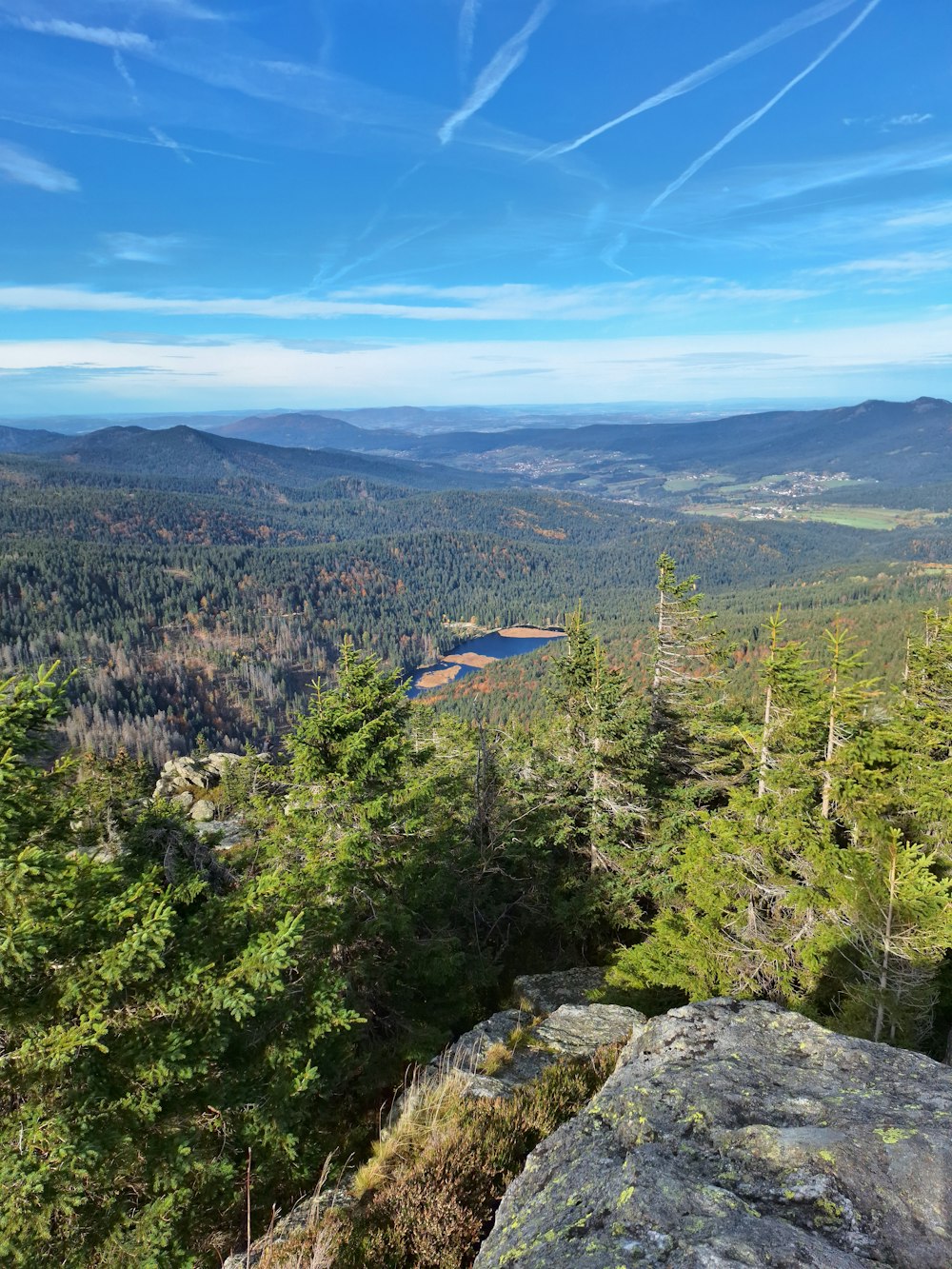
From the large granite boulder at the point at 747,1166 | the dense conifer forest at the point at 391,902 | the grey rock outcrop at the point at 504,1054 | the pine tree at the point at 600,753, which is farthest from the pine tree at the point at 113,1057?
the pine tree at the point at 600,753

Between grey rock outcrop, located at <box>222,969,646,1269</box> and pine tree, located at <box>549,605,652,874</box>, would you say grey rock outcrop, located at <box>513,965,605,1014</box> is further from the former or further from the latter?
pine tree, located at <box>549,605,652,874</box>

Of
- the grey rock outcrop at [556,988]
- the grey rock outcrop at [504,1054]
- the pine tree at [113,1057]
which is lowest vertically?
the grey rock outcrop at [556,988]

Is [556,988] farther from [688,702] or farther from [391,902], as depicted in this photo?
[688,702]

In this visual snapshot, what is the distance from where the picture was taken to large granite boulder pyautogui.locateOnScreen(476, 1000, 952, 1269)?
461cm

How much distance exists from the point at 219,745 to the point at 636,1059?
205 m

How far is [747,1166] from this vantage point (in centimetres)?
554

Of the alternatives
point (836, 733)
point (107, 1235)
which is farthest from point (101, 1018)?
point (836, 733)

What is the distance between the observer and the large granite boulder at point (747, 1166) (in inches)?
181

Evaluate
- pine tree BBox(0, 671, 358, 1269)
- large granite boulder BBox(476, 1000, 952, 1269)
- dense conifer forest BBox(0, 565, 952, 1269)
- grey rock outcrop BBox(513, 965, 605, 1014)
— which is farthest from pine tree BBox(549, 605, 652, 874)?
pine tree BBox(0, 671, 358, 1269)

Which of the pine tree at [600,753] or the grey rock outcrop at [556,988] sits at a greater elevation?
the pine tree at [600,753]

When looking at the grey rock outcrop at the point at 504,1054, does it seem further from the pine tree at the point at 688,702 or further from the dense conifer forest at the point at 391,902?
the pine tree at the point at 688,702

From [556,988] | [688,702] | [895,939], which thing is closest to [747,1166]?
[895,939]

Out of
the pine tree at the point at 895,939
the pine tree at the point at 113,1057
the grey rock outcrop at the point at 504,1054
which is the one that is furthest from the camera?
the pine tree at the point at 895,939

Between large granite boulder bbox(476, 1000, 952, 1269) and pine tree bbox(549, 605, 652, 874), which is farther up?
large granite boulder bbox(476, 1000, 952, 1269)
